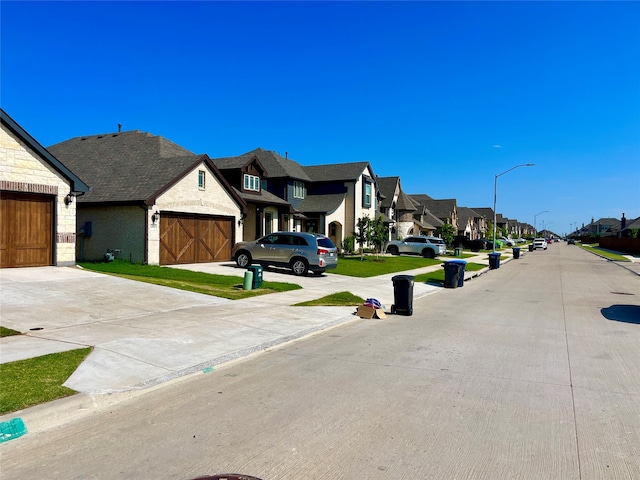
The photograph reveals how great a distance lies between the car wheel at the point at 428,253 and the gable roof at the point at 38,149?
28401mm

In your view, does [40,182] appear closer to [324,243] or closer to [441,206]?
[324,243]

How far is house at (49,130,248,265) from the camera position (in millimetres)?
20438

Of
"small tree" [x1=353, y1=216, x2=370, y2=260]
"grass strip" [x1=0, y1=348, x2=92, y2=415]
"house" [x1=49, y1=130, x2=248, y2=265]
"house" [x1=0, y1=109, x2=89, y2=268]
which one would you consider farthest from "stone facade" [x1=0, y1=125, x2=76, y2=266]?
"small tree" [x1=353, y1=216, x2=370, y2=260]

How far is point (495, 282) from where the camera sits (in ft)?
72.5

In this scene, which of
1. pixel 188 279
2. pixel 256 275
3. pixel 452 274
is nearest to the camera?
pixel 256 275

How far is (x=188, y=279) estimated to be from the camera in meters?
17.3

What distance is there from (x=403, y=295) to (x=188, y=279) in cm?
869

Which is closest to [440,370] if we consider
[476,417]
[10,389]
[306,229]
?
[476,417]

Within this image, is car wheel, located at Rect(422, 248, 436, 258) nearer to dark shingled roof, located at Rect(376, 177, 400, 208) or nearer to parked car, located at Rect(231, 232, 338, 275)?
dark shingled roof, located at Rect(376, 177, 400, 208)

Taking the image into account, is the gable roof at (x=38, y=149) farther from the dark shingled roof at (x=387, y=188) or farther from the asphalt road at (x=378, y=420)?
the dark shingled roof at (x=387, y=188)

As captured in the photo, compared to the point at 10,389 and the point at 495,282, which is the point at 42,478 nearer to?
the point at 10,389

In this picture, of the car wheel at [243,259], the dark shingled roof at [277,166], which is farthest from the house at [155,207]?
the dark shingled roof at [277,166]

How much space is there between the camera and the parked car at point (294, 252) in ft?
66.6

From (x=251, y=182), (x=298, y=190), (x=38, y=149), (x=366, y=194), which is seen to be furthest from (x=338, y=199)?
(x=38, y=149)
